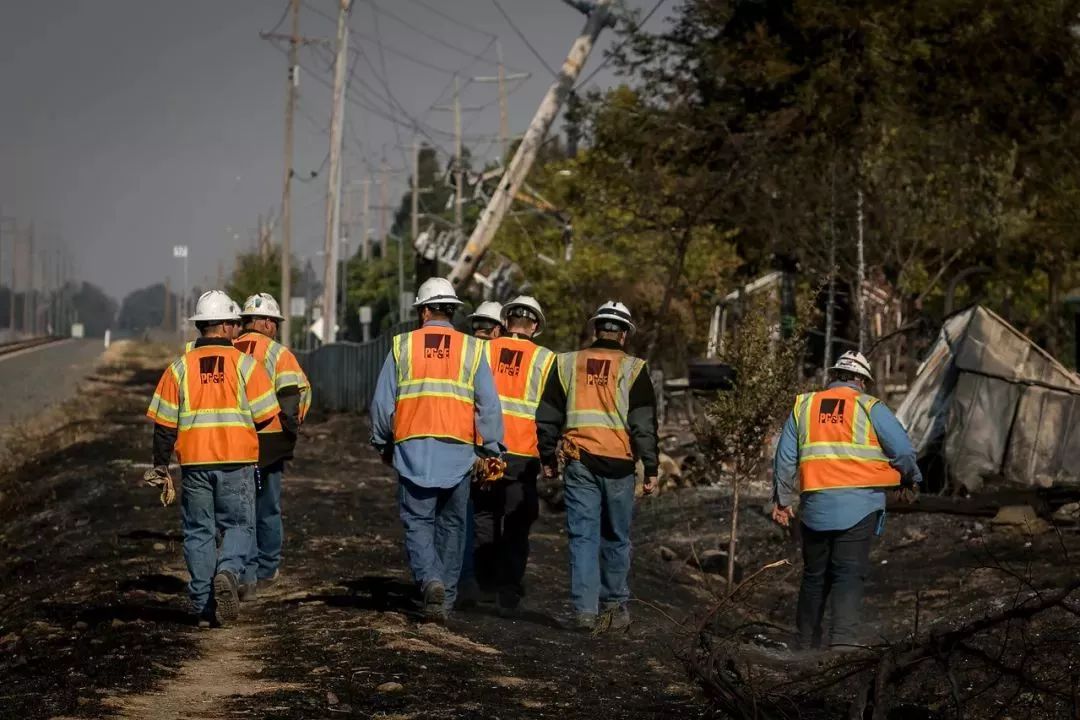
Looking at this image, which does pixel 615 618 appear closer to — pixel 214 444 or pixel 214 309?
pixel 214 444

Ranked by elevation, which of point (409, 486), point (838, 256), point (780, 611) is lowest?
point (780, 611)

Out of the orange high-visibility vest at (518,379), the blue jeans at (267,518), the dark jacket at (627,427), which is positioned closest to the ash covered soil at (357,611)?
the blue jeans at (267,518)

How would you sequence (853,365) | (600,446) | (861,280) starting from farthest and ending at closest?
(861,280) < (853,365) < (600,446)

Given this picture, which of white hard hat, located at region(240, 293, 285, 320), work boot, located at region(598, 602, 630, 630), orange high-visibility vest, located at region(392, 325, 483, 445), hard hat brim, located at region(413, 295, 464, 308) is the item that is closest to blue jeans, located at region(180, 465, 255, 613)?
orange high-visibility vest, located at region(392, 325, 483, 445)

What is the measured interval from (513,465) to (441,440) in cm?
110

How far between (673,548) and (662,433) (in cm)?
962

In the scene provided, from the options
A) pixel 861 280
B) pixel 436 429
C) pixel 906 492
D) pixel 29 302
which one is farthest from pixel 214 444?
pixel 29 302

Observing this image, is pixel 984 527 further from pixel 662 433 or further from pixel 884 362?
pixel 662 433

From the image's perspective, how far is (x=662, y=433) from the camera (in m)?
26.6

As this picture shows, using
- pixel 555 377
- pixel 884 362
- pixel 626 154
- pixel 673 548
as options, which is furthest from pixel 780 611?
pixel 626 154

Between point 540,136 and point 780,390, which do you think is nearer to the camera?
point 780,390

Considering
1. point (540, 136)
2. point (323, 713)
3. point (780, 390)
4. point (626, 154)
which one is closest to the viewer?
point (323, 713)

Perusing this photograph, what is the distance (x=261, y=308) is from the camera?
11.8 m

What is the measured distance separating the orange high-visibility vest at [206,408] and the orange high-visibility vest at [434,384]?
97 cm
